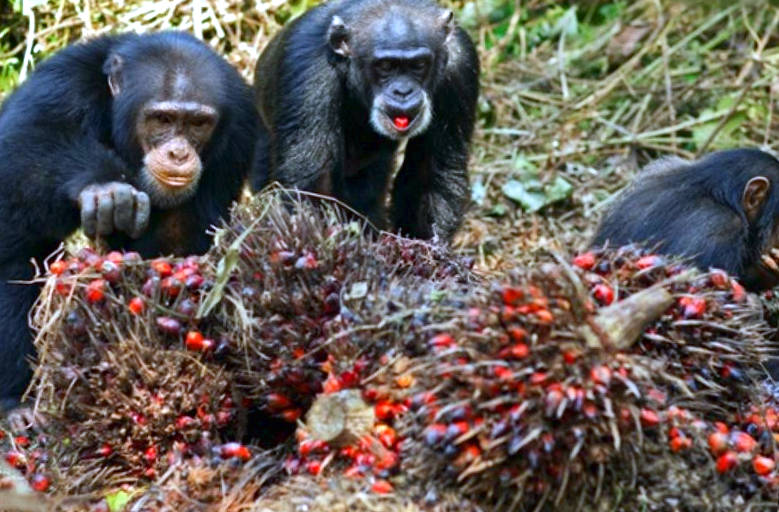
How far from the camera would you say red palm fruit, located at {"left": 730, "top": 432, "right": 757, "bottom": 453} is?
17.6 ft

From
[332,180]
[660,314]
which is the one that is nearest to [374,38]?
[332,180]

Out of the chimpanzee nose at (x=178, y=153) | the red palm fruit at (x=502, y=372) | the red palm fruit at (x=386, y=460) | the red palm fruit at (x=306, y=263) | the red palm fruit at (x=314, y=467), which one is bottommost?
the red palm fruit at (x=314, y=467)

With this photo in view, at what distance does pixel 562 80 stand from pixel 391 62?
367 cm

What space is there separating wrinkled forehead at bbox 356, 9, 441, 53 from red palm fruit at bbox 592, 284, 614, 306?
132 inches

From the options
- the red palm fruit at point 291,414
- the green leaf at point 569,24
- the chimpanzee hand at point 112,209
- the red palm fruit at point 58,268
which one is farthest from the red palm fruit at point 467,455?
the green leaf at point 569,24

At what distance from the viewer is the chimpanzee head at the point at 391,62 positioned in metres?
8.17

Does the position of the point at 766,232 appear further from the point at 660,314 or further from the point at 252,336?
the point at 252,336

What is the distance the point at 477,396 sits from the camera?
470 cm

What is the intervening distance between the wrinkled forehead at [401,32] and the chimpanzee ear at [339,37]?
128 mm

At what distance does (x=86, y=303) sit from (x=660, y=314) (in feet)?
7.64

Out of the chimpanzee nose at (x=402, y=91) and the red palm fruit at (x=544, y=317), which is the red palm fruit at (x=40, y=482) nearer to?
the red palm fruit at (x=544, y=317)

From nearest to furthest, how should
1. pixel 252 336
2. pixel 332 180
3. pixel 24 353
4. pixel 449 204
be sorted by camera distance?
1. pixel 252 336
2. pixel 24 353
3. pixel 332 180
4. pixel 449 204

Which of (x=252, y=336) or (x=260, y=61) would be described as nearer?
(x=252, y=336)

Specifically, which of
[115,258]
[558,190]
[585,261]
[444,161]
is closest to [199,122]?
[115,258]
